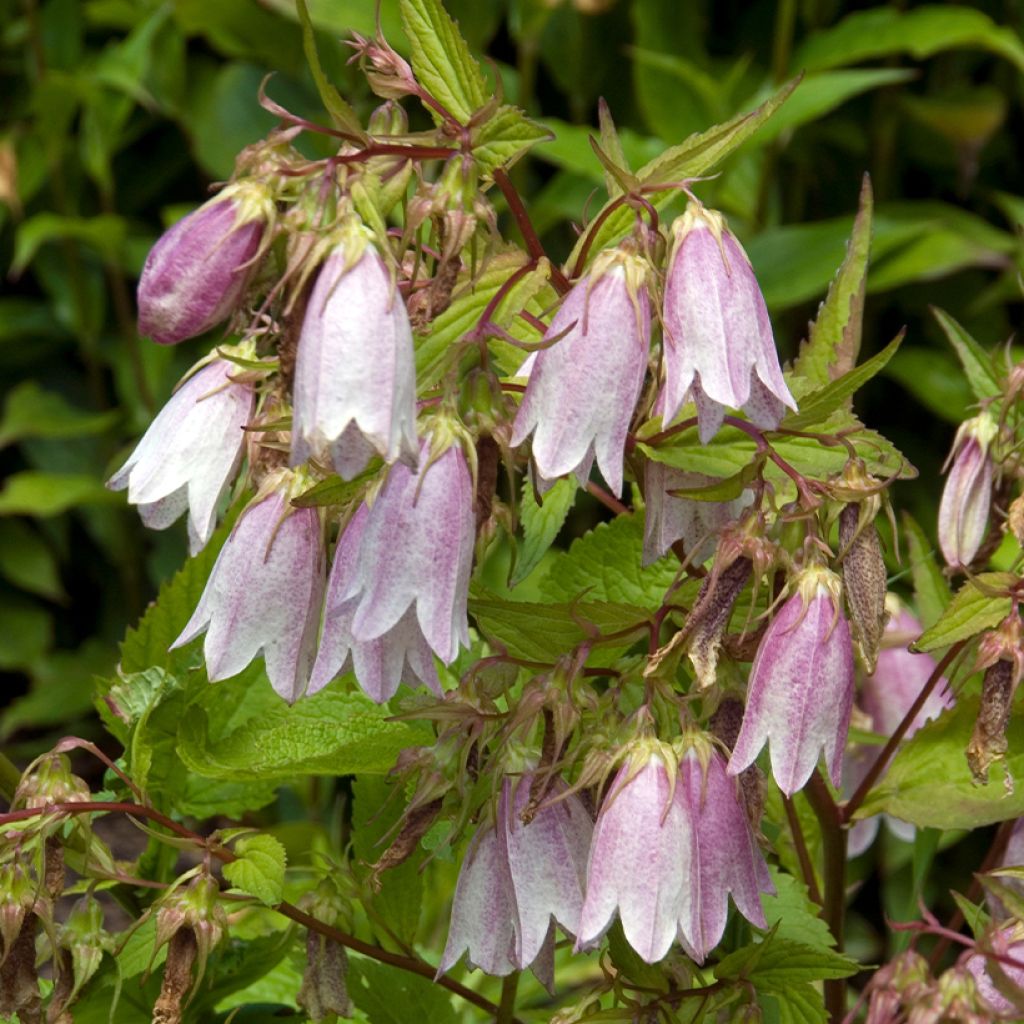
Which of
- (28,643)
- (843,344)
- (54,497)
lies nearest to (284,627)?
(843,344)

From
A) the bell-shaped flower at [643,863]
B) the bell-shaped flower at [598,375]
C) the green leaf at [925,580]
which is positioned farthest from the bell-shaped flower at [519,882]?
the green leaf at [925,580]

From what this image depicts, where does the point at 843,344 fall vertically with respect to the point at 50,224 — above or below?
above

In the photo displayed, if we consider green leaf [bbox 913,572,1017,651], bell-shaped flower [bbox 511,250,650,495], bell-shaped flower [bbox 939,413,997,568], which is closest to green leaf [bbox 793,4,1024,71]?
bell-shaped flower [bbox 939,413,997,568]

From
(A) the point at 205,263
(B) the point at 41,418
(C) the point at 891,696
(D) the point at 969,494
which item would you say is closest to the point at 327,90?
(A) the point at 205,263

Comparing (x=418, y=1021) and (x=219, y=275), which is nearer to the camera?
(x=219, y=275)

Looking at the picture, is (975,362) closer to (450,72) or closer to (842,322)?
(842,322)

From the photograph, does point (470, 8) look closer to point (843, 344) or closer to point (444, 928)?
point (444, 928)
